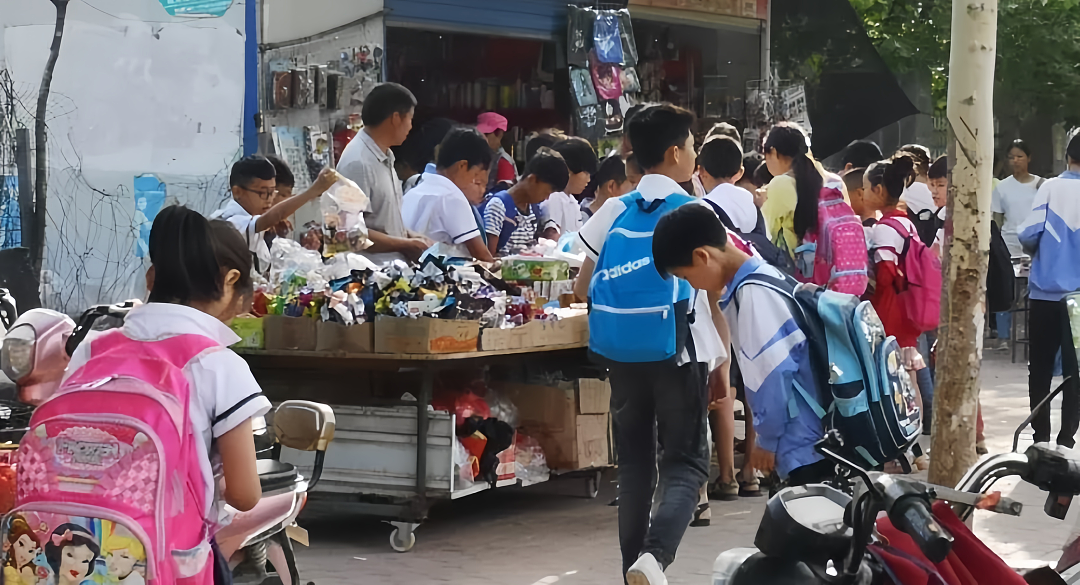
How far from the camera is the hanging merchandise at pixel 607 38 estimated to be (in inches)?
503

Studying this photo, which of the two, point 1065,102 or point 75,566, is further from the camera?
point 1065,102

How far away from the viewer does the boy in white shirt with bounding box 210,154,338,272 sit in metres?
6.26

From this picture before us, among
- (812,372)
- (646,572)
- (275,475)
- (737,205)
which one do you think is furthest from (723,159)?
(275,475)

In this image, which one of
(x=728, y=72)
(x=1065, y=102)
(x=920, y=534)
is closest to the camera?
(x=920, y=534)

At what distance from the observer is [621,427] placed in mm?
4941

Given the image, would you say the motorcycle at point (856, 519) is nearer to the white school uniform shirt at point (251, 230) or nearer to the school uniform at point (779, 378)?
the school uniform at point (779, 378)

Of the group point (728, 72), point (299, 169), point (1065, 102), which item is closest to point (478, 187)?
point (299, 169)

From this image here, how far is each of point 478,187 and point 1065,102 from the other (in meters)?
13.9

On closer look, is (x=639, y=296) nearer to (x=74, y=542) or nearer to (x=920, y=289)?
(x=74, y=542)

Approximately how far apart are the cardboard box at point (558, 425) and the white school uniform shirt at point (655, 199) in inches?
67.6

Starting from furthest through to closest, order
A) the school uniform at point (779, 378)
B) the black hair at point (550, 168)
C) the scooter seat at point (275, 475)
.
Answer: the black hair at point (550, 168) < the scooter seat at point (275, 475) < the school uniform at point (779, 378)

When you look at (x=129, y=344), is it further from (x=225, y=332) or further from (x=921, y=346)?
(x=921, y=346)

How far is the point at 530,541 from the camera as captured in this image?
625 cm

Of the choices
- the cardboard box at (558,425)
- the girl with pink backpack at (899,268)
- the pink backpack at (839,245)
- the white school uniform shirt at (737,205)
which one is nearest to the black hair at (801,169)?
the pink backpack at (839,245)
